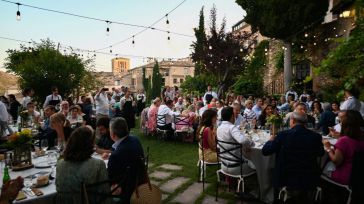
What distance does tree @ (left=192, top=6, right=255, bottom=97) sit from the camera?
18.6m

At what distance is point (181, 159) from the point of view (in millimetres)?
6773

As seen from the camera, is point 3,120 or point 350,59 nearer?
point 350,59

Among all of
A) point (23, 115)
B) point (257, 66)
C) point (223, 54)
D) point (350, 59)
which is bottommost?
point (23, 115)

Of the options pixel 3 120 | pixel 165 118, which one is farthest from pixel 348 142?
pixel 3 120

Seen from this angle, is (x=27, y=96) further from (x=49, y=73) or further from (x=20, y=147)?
(x=20, y=147)

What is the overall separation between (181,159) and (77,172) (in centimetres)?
434

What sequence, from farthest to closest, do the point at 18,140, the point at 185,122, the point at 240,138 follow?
the point at 185,122, the point at 240,138, the point at 18,140

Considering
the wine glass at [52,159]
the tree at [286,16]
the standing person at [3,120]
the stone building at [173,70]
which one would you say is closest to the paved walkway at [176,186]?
the wine glass at [52,159]

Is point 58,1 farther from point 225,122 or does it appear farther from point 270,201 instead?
point 270,201

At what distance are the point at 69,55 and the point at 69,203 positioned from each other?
1409cm

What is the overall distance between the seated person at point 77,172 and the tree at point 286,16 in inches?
521

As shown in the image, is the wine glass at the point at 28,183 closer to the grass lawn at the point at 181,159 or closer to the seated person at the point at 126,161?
the seated person at the point at 126,161

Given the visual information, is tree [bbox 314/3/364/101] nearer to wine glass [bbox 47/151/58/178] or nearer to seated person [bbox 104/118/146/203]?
seated person [bbox 104/118/146/203]

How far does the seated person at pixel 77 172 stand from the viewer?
258 cm
